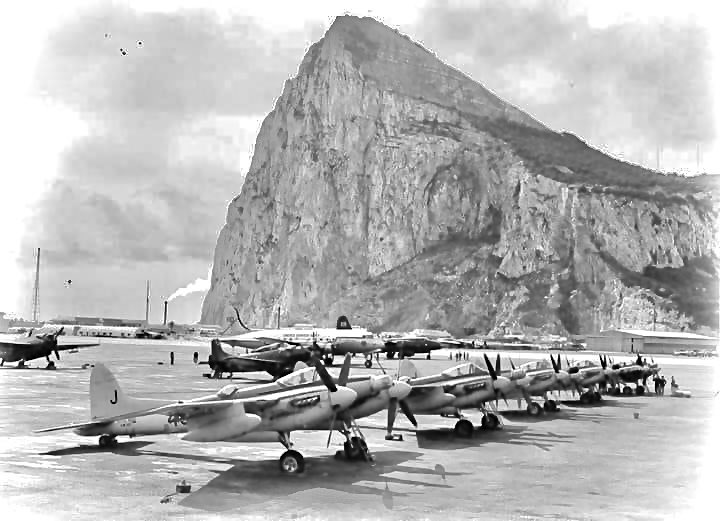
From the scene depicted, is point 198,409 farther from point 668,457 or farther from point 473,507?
point 668,457

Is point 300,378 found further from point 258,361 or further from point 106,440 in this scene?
point 258,361

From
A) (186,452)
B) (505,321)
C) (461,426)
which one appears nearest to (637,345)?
(505,321)

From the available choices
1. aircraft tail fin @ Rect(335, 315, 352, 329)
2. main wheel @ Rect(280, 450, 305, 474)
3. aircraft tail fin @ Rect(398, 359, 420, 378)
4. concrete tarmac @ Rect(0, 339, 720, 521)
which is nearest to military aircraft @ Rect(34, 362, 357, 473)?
→ main wheel @ Rect(280, 450, 305, 474)

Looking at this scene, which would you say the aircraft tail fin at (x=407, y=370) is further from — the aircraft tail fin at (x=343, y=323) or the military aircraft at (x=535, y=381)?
the aircraft tail fin at (x=343, y=323)

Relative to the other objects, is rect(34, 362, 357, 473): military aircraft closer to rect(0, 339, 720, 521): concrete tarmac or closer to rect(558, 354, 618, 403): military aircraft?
rect(0, 339, 720, 521): concrete tarmac

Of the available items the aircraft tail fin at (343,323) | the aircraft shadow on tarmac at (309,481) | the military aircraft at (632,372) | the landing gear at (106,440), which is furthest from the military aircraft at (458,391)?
the aircraft tail fin at (343,323)
